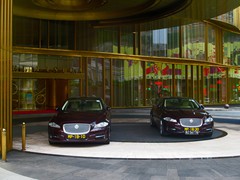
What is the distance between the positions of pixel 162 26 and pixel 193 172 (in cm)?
2308

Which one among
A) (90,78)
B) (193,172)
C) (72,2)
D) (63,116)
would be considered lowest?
(193,172)

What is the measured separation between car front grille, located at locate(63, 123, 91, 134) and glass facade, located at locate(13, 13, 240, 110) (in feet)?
48.3

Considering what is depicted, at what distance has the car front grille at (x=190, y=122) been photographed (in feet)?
35.6

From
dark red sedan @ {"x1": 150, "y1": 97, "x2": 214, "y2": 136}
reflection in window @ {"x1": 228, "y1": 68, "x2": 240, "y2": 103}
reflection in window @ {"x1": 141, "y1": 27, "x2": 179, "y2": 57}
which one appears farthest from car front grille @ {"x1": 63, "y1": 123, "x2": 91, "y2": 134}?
reflection in window @ {"x1": 228, "y1": 68, "x2": 240, "y2": 103}

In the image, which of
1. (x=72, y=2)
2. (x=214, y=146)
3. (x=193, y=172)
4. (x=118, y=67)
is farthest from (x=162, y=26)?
(x=193, y=172)

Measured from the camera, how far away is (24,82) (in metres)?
24.2

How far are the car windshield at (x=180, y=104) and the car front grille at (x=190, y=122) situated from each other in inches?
59.7

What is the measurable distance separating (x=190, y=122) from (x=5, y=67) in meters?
6.35

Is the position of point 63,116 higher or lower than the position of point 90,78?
lower

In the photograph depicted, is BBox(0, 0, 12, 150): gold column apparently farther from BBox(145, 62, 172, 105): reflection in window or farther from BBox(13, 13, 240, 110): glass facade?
BBox(145, 62, 172, 105): reflection in window

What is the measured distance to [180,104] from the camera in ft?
42.0

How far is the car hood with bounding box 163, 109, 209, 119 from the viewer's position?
11.1 m

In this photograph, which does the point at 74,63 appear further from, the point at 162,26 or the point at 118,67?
the point at 162,26

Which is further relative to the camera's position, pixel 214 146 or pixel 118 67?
pixel 118 67
